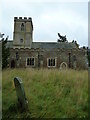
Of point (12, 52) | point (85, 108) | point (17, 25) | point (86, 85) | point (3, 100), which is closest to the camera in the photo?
point (85, 108)

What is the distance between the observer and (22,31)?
4831 cm

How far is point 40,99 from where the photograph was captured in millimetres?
5848

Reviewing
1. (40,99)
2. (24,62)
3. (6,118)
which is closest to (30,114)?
(6,118)

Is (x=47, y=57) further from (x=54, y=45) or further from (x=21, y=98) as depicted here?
(x=21, y=98)

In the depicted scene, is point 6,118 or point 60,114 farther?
point 60,114

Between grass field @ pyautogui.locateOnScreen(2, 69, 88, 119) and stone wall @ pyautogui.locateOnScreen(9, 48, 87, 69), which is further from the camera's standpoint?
stone wall @ pyautogui.locateOnScreen(9, 48, 87, 69)

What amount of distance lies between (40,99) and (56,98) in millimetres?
490

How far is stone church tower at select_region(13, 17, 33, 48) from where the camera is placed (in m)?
47.8

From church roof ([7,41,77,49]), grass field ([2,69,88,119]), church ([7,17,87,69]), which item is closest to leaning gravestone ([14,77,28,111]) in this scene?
grass field ([2,69,88,119])

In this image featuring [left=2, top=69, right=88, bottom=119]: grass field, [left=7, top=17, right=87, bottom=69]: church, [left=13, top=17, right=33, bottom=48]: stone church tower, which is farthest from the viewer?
[left=13, top=17, right=33, bottom=48]: stone church tower

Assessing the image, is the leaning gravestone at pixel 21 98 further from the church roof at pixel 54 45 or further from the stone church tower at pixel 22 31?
the stone church tower at pixel 22 31

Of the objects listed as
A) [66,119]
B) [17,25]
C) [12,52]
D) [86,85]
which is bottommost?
[66,119]

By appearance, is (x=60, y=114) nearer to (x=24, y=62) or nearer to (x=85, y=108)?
(x=85, y=108)

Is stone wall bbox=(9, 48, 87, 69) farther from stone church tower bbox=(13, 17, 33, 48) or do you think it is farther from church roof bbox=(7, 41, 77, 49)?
stone church tower bbox=(13, 17, 33, 48)
